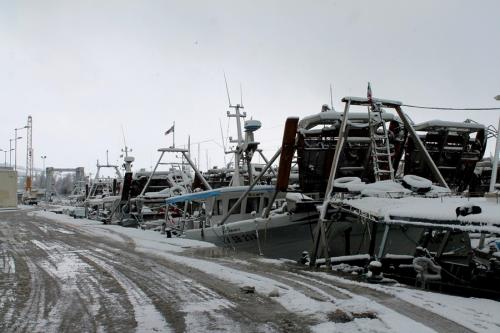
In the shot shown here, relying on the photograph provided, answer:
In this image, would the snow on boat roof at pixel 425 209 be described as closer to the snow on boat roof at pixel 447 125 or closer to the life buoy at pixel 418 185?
the life buoy at pixel 418 185

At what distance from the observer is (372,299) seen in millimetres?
7754

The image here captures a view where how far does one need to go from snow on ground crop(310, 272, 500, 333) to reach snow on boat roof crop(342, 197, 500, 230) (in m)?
1.29

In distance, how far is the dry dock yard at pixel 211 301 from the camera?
20.8 feet

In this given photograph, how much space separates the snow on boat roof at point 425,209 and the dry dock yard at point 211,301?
1.30 m

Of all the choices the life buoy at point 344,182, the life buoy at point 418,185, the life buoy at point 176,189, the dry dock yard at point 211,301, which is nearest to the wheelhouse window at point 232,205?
the life buoy at point 344,182

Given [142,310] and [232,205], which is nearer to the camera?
[142,310]

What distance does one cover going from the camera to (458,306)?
24.1 feet

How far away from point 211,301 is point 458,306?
12.1ft

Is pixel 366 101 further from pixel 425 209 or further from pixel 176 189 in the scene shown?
pixel 176 189

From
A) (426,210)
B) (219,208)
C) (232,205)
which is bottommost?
(219,208)

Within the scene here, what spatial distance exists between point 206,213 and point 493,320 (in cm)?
1465

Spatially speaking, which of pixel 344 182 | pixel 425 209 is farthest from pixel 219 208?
pixel 425 209

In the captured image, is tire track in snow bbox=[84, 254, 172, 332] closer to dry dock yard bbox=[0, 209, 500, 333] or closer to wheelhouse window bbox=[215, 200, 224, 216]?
dry dock yard bbox=[0, 209, 500, 333]

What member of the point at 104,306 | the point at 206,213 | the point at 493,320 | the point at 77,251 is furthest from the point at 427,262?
the point at 206,213
